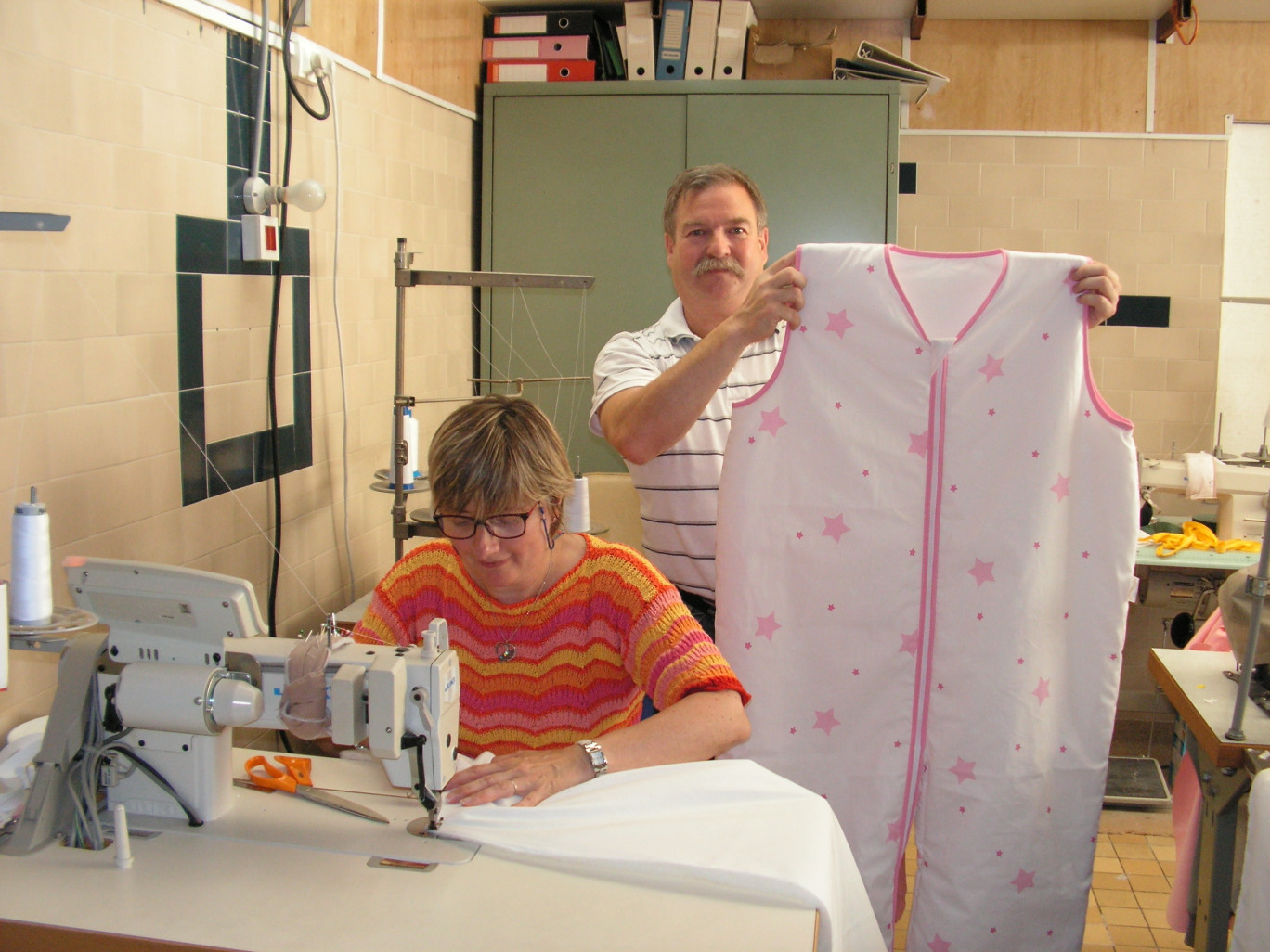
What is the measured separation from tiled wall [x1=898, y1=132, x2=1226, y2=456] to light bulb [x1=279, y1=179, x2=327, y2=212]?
2.67 metres

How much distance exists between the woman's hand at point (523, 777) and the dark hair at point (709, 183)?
1.23 m

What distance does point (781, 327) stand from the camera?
2.29 metres

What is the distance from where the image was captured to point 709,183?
85.8 inches

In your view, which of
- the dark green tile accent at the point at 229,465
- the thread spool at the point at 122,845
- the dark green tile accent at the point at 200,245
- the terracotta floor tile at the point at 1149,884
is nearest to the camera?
the thread spool at the point at 122,845

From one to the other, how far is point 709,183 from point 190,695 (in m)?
1.41

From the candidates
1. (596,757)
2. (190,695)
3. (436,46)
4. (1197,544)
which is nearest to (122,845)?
(190,695)

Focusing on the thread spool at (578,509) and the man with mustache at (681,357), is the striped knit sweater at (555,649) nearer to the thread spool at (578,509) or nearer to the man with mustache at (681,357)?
the man with mustache at (681,357)

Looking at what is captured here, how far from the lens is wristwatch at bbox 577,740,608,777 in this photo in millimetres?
1395

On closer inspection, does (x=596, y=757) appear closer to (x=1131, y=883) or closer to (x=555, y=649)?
(x=555, y=649)

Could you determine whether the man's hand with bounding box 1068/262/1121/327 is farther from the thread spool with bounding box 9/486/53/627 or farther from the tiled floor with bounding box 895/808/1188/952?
the thread spool with bounding box 9/486/53/627

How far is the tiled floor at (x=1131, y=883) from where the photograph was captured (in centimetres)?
260

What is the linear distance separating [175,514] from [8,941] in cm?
116

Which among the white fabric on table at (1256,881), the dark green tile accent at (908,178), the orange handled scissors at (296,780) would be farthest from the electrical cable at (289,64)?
the dark green tile accent at (908,178)

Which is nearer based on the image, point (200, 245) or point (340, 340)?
point (200, 245)
